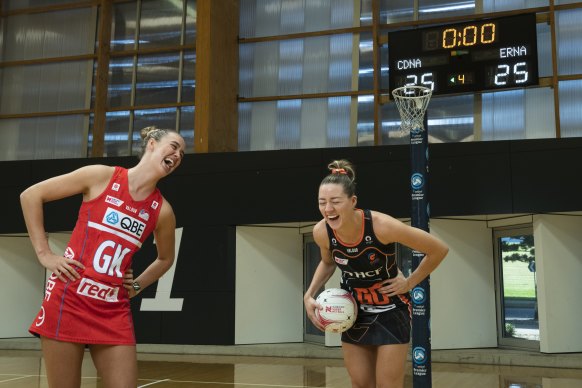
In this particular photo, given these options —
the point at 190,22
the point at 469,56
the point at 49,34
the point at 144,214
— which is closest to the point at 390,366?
the point at 144,214

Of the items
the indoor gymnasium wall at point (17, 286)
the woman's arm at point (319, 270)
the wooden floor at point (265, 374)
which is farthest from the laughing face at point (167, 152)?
the indoor gymnasium wall at point (17, 286)

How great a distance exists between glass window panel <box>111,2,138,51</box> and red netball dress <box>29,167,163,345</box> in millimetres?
12265

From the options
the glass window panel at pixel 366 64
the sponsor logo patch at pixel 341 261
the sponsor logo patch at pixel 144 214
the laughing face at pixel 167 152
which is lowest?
the sponsor logo patch at pixel 341 261

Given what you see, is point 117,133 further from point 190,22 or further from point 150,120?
point 190,22

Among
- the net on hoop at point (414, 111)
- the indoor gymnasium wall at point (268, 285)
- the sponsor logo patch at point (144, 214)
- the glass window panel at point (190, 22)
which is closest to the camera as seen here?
the sponsor logo patch at point (144, 214)

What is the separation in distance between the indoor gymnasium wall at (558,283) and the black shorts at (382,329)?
661 cm

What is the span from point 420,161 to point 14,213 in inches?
360

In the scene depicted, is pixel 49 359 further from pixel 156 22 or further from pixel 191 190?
pixel 156 22

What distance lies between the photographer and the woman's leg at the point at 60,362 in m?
2.62

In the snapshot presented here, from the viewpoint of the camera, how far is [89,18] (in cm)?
1459

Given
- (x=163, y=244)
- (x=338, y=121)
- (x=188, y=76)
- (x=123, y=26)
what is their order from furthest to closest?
1. (x=123, y=26)
2. (x=188, y=76)
3. (x=338, y=121)
4. (x=163, y=244)

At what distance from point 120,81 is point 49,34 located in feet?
7.23

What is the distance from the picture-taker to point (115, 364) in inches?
107

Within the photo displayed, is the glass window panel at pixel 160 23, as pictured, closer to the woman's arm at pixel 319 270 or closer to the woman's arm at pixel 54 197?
the woman's arm at pixel 319 270
